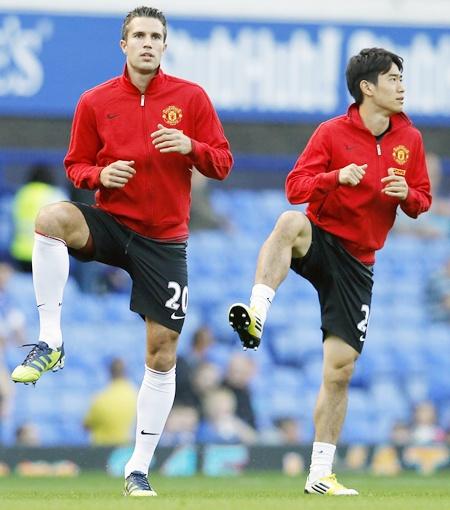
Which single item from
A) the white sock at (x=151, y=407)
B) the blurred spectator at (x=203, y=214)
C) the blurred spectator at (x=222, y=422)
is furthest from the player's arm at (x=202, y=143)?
the blurred spectator at (x=203, y=214)

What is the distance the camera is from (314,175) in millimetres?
9898

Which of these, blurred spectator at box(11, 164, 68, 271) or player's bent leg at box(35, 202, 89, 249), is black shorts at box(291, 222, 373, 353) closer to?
player's bent leg at box(35, 202, 89, 249)

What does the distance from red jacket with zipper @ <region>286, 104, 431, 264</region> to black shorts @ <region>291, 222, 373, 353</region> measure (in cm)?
8

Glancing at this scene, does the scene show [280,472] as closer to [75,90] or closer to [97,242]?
[75,90]

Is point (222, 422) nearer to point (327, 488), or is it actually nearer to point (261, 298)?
point (327, 488)

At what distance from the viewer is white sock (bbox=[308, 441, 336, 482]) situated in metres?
10.0

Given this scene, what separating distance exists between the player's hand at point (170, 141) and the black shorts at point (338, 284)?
1.11 meters

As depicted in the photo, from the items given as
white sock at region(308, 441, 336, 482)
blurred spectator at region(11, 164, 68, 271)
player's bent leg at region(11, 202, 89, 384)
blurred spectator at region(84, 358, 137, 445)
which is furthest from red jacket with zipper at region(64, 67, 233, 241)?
blurred spectator at region(11, 164, 68, 271)

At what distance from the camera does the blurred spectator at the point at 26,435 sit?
17141 millimetres

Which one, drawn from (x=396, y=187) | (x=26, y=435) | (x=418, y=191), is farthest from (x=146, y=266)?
(x=26, y=435)

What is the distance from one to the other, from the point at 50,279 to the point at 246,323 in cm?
121

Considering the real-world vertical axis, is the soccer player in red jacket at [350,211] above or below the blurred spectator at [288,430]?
above

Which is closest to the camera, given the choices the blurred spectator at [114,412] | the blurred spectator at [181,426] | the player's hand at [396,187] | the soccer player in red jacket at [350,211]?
the player's hand at [396,187]

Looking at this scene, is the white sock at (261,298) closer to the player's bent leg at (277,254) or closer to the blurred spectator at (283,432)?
the player's bent leg at (277,254)
